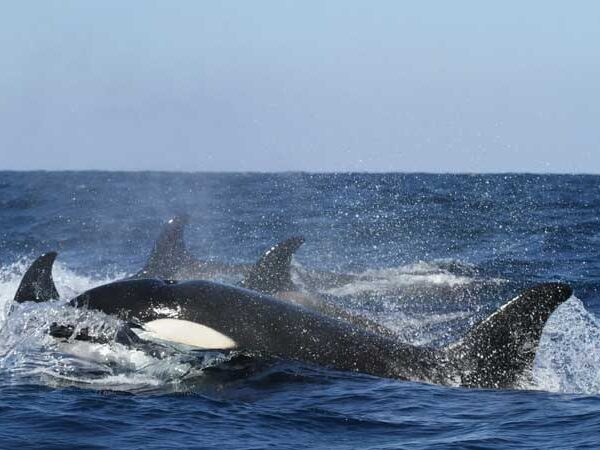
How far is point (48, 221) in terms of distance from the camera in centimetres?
3562

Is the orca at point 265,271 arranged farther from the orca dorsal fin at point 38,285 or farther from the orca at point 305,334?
the orca at point 305,334

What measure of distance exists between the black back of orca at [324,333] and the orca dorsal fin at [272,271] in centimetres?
332

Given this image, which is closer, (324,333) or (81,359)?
(81,359)

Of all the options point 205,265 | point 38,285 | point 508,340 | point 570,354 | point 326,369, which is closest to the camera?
point 508,340

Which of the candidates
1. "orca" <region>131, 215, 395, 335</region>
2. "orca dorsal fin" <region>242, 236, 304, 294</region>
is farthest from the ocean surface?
"orca dorsal fin" <region>242, 236, 304, 294</region>

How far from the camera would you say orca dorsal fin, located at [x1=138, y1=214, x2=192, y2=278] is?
17.3 m

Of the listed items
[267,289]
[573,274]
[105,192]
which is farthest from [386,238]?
[105,192]

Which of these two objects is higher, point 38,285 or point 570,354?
point 38,285

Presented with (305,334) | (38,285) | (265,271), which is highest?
(265,271)

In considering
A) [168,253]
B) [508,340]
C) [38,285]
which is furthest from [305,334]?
[168,253]

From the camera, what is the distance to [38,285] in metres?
12.7

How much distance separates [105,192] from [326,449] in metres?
45.2

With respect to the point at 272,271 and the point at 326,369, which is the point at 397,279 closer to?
the point at 272,271

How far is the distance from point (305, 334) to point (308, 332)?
0.15 feet
